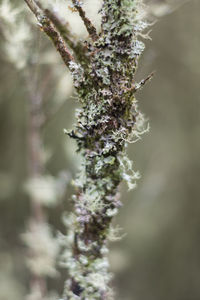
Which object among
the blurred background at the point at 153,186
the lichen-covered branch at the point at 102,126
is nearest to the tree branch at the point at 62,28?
the lichen-covered branch at the point at 102,126

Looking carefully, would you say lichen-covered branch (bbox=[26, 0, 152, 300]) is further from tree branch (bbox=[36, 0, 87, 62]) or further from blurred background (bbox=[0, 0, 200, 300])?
blurred background (bbox=[0, 0, 200, 300])

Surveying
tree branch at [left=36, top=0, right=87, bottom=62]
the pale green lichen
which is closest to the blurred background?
the pale green lichen

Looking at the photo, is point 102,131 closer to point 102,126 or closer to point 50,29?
point 102,126

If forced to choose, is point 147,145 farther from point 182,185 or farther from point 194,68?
point 194,68

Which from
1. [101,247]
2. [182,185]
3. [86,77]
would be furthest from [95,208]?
[182,185]

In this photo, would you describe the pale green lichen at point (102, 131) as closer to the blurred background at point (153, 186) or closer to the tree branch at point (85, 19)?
the tree branch at point (85, 19)

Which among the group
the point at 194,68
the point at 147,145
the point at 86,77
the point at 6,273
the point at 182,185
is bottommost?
the point at 86,77
